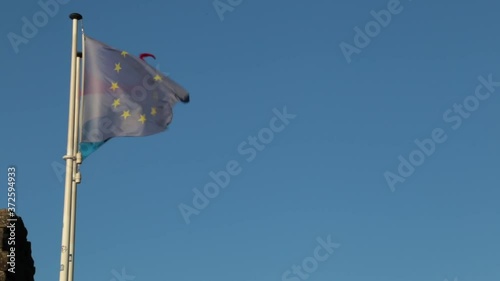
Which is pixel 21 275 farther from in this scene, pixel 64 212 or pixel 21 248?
pixel 64 212

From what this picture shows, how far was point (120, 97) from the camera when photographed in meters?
13.5

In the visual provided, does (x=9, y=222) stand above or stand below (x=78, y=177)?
above

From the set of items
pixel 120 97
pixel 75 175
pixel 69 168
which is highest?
pixel 120 97

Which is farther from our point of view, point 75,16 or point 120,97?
point 75,16

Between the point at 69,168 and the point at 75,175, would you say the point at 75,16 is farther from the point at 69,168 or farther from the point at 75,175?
the point at 75,175

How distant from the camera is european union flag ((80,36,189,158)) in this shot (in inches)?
515

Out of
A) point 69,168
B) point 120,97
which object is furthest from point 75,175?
point 120,97

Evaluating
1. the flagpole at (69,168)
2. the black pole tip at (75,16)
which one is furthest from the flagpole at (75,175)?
the black pole tip at (75,16)

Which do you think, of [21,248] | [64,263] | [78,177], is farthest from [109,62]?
[21,248]

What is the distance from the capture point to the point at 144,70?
1400cm

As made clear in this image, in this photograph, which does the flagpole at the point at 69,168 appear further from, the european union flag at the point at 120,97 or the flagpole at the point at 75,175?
the european union flag at the point at 120,97

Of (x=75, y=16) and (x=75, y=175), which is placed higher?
(x=75, y=16)

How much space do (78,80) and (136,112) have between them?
128cm

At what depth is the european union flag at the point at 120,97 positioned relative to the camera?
13070 millimetres
